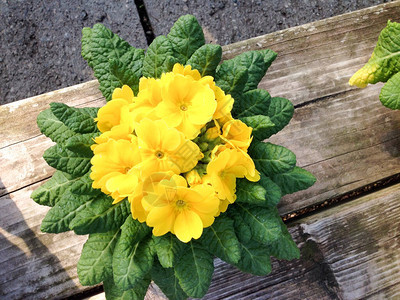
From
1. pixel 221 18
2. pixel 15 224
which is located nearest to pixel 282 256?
pixel 15 224

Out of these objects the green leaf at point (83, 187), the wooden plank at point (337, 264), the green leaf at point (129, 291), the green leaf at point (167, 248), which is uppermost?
the green leaf at point (83, 187)

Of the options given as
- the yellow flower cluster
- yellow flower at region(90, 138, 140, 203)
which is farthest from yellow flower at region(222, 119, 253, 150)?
yellow flower at region(90, 138, 140, 203)

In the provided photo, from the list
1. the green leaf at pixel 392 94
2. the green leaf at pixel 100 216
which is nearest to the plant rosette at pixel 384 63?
the green leaf at pixel 392 94

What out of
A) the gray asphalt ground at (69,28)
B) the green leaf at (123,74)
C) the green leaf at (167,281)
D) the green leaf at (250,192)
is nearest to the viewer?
the green leaf at (250,192)

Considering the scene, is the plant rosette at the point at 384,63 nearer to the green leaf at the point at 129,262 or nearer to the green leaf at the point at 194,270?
the green leaf at the point at 194,270

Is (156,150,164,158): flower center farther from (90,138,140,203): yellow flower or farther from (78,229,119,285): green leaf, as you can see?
(78,229,119,285): green leaf

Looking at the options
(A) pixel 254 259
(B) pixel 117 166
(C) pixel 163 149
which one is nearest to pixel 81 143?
(B) pixel 117 166

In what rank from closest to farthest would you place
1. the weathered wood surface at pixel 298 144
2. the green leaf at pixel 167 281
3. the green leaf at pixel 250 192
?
the green leaf at pixel 250 192, the green leaf at pixel 167 281, the weathered wood surface at pixel 298 144
